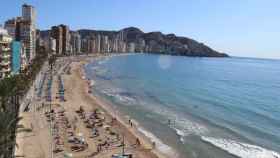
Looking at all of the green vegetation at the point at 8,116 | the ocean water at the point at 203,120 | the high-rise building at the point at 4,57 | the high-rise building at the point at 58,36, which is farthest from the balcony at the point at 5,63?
the high-rise building at the point at 58,36

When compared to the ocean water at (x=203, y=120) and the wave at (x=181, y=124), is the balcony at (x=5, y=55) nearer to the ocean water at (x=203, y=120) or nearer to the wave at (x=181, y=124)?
the ocean water at (x=203, y=120)

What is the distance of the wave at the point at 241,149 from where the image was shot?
3123 cm

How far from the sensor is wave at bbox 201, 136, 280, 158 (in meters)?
31.2

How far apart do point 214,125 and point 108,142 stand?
15.3m

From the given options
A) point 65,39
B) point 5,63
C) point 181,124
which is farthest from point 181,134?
point 65,39

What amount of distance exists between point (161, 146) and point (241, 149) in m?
7.75

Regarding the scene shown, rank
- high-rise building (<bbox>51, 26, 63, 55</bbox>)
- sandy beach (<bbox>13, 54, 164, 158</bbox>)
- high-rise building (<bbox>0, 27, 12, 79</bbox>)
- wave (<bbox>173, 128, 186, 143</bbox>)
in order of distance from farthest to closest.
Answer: high-rise building (<bbox>51, 26, 63, 55</bbox>) → high-rise building (<bbox>0, 27, 12, 79</bbox>) → wave (<bbox>173, 128, 186, 143</bbox>) → sandy beach (<bbox>13, 54, 164, 158</bbox>)

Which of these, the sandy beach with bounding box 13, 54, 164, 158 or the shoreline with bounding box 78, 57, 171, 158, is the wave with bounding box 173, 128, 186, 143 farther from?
the sandy beach with bounding box 13, 54, 164, 158

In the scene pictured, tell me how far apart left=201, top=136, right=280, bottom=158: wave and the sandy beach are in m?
6.55

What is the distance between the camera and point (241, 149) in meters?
32.8

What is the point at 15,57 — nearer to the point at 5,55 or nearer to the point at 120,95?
the point at 5,55

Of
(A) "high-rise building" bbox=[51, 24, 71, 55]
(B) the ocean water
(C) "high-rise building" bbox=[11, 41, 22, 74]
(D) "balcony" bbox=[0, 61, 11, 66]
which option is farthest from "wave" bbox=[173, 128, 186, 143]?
(A) "high-rise building" bbox=[51, 24, 71, 55]

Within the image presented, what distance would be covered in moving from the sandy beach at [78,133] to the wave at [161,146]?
66 centimetres

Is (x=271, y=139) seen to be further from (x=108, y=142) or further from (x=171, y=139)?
→ (x=108, y=142)
